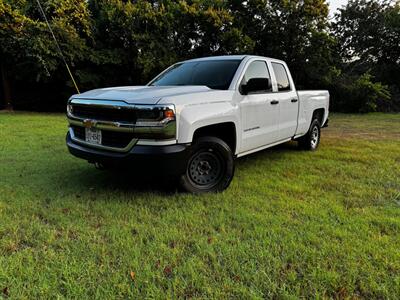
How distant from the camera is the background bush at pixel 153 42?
14719 mm

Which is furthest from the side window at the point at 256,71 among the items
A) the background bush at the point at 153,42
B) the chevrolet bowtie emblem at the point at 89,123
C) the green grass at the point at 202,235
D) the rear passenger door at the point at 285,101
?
the background bush at the point at 153,42

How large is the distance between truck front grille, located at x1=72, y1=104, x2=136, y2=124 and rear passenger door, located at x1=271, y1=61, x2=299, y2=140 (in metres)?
2.61

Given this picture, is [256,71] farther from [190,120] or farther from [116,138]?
[116,138]

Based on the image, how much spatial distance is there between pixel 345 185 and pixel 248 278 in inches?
106

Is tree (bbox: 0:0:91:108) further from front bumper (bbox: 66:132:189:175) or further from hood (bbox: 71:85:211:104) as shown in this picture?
front bumper (bbox: 66:132:189:175)

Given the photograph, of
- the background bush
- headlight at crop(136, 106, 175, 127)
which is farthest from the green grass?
the background bush

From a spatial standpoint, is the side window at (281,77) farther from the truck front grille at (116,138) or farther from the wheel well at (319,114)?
the truck front grille at (116,138)

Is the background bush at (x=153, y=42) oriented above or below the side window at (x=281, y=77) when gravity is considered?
above

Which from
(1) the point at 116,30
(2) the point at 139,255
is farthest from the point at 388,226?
(1) the point at 116,30

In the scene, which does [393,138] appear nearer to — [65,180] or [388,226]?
[388,226]

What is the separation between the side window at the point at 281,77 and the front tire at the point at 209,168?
195cm

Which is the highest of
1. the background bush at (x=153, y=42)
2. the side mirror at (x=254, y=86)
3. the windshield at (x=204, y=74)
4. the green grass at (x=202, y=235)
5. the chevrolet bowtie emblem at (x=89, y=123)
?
the background bush at (x=153, y=42)

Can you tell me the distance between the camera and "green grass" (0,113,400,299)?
2.34 m

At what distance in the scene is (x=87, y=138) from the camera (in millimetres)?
4094
